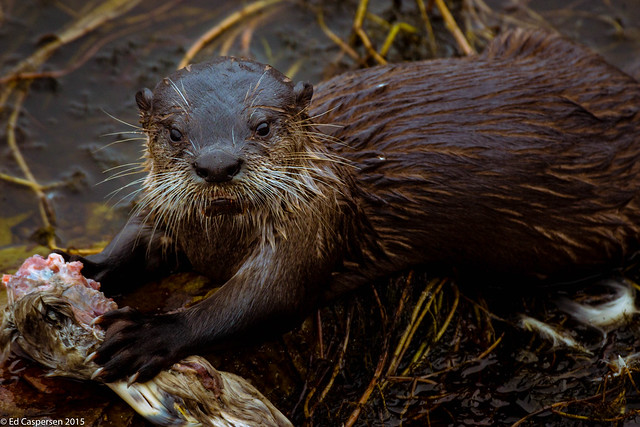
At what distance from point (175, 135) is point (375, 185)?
30.8 inches

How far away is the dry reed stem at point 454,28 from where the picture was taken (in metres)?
4.46

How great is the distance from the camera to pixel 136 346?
236cm

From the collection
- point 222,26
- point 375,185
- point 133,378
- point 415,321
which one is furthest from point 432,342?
point 222,26

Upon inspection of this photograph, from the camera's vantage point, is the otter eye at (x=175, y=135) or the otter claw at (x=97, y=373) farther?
the otter eye at (x=175, y=135)

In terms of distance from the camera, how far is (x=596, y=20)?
477 centimetres

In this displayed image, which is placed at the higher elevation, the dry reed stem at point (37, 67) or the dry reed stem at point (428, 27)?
the dry reed stem at point (37, 67)

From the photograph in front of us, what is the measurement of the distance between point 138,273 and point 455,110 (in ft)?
4.31

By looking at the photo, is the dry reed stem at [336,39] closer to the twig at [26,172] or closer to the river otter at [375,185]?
the river otter at [375,185]

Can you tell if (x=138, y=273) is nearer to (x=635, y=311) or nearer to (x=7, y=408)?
(x=7, y=408)

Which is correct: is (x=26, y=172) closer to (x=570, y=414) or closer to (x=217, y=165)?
(x=217, y=165)

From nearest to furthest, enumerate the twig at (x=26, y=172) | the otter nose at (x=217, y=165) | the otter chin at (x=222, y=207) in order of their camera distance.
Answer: the otter nose at (x=217, y=165)
the otter chin at (x=222, y=207)
the twig at (x=26, y=172)

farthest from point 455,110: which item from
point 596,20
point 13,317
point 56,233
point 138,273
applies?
point 596,20

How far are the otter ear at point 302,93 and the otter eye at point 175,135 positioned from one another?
40cm

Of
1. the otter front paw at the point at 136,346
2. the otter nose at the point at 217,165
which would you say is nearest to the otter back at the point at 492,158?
the otter nose at the point at 217,165
